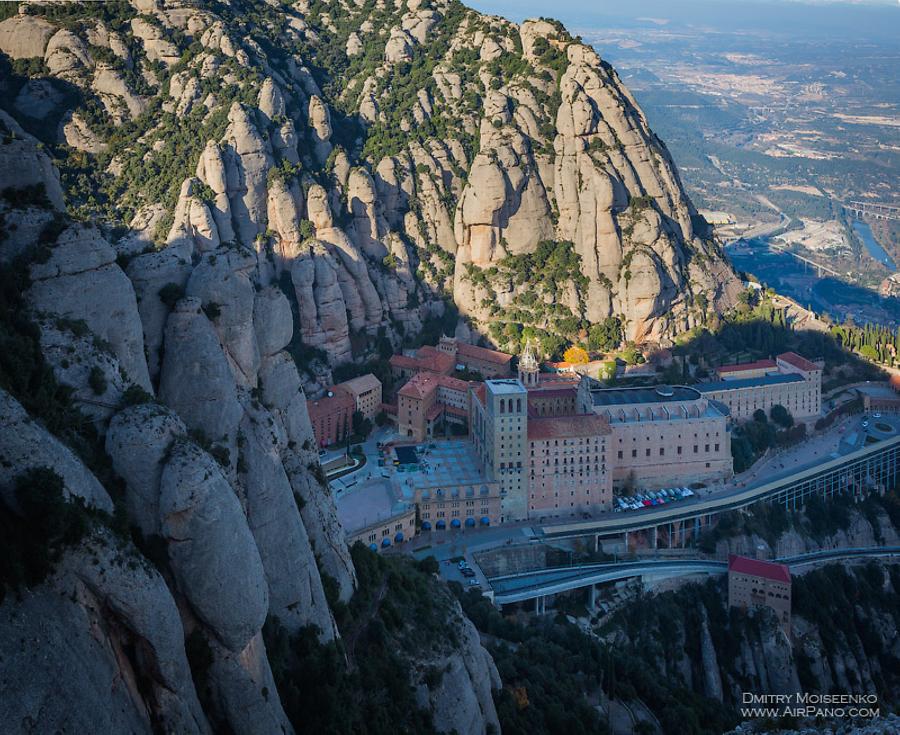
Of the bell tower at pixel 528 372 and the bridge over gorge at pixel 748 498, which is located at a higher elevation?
the bell tower at pixel 528 372

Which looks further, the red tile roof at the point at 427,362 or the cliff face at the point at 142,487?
the red tile roof at the point at 427,362

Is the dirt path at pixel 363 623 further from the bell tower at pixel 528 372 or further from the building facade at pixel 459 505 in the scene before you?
the bell tower at pixel 528 372

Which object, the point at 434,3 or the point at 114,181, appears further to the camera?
the point at 434,3

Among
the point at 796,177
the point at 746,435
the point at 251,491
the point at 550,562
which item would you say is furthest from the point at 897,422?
the point at 796,177

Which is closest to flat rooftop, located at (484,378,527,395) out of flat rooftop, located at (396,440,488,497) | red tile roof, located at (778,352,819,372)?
flat rooftop, located at (396,440,488,497)

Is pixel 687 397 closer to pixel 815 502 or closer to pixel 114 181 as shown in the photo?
pixel 815 502

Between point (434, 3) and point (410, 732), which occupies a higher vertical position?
point (434, 3)

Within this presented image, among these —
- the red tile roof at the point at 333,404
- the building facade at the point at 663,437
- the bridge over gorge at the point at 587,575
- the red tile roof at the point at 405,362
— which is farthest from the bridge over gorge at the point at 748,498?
the red tile roof at the point at 405,362
